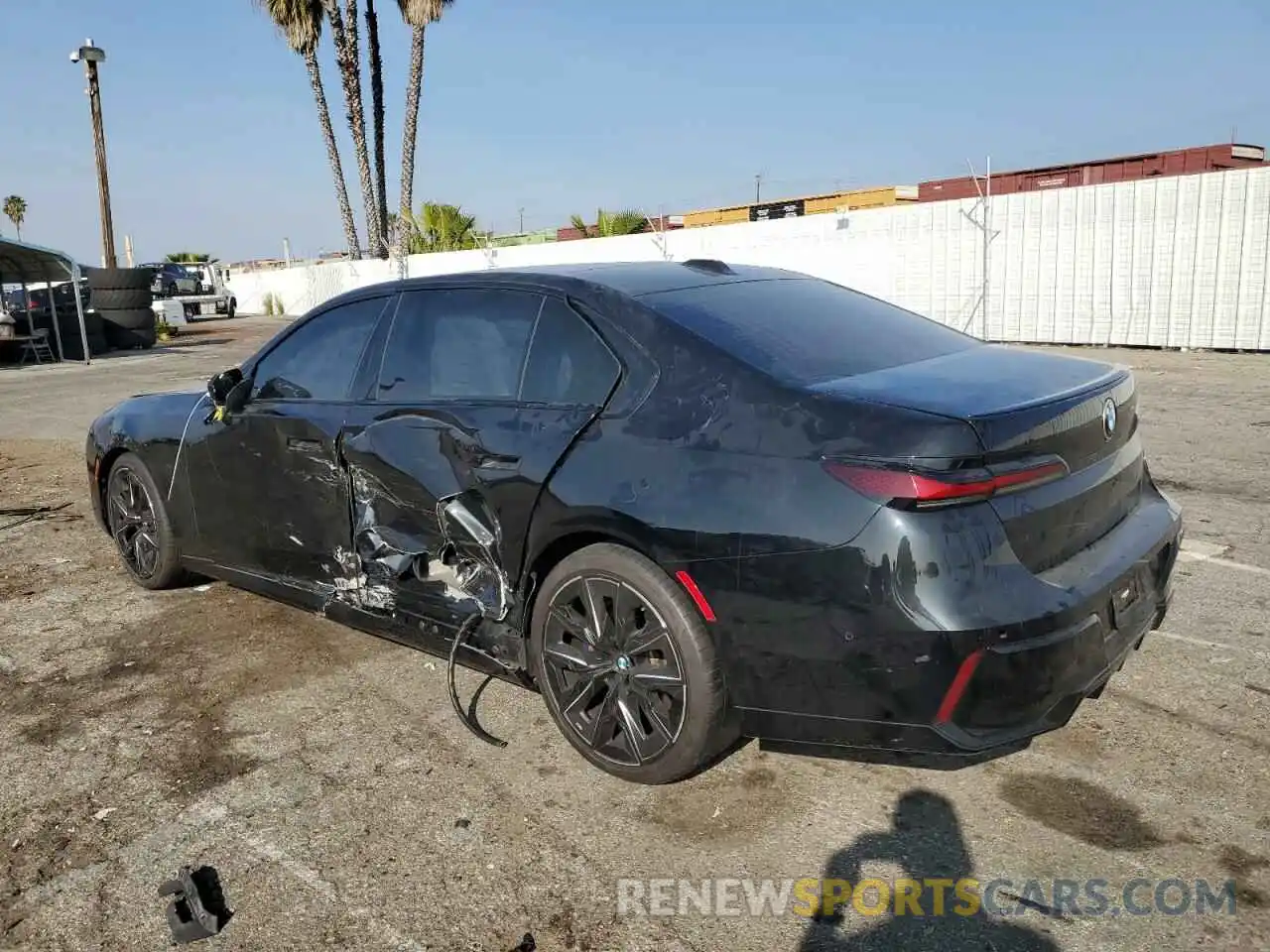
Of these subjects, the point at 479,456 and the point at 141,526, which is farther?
the point at 141,526

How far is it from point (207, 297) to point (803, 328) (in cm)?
3894

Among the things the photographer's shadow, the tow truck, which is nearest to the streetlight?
the tow truck

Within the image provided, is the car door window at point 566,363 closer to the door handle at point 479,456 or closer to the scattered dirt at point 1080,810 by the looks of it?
the door handle at point 479,456

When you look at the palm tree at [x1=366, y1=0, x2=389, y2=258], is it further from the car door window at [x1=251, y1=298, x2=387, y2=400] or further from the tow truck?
the car door window at [x1=251, y1=298, x2=387, y2=400]

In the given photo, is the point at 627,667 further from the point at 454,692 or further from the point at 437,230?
the point at 437,230

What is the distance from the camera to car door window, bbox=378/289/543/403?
3.53 meters

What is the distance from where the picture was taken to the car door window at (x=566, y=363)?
3.24m

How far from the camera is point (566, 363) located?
3348 millimetres

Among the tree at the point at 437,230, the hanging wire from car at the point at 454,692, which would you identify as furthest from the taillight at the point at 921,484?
the tree at the point at 437,230

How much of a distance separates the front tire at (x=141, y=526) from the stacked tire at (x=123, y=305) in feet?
69.5

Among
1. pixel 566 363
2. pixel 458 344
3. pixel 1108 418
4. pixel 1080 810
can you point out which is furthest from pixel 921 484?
pixel 458 344

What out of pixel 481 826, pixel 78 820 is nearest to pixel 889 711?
pixel 481 826

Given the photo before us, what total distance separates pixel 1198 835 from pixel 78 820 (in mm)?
3260

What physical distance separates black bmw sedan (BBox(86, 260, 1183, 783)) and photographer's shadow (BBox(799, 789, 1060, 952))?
0.22 meters
